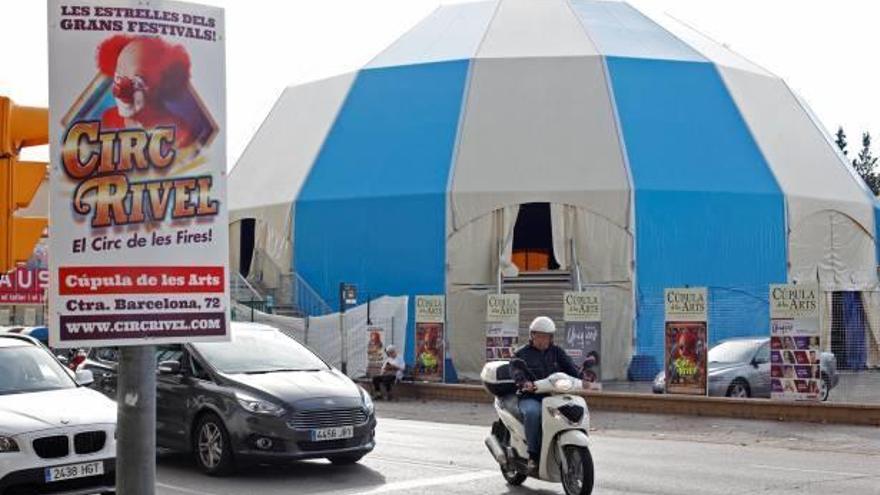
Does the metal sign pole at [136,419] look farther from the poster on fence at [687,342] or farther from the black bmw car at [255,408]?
the poster on fence at [687,342]

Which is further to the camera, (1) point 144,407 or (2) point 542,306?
(2) point 542,306

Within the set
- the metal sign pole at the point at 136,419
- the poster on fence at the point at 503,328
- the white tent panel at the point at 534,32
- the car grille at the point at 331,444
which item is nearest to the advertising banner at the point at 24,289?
the poster on fence at the point at 503,328

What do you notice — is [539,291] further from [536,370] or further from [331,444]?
[536,370]

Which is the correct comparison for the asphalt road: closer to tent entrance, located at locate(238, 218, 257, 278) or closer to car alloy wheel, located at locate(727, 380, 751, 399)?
car alloy wheel, located at locate(727, 380, 751, 399)

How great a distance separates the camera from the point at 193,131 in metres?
4.14

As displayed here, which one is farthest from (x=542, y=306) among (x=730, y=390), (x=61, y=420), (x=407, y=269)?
(x=61, y=420)

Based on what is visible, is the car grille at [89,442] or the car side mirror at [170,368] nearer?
the car grille at [89,442]

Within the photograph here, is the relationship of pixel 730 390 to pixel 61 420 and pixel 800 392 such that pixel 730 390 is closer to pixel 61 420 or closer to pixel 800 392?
pixel 800 392

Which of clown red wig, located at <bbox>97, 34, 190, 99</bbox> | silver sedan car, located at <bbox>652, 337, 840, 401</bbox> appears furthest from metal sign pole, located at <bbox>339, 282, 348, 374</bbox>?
clown red wig, located at <bbox>97, 34, 190, 99</bbox>

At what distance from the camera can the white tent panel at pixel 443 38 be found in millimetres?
36406

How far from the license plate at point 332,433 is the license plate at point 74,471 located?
2.84 metres

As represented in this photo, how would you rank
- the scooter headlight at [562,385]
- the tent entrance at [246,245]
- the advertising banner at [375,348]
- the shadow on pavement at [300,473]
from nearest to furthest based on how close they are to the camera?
the scooter headlight at [562,385] → the shadow on pavement at [300,473] → the advertising banner at [375,348] → the tent entrance at [246,245]

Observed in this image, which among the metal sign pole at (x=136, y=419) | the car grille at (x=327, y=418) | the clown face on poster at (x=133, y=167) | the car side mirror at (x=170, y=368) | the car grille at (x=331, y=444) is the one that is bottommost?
the car grille at (x=331, y=444)

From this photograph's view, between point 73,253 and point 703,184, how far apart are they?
29955 millimetres
